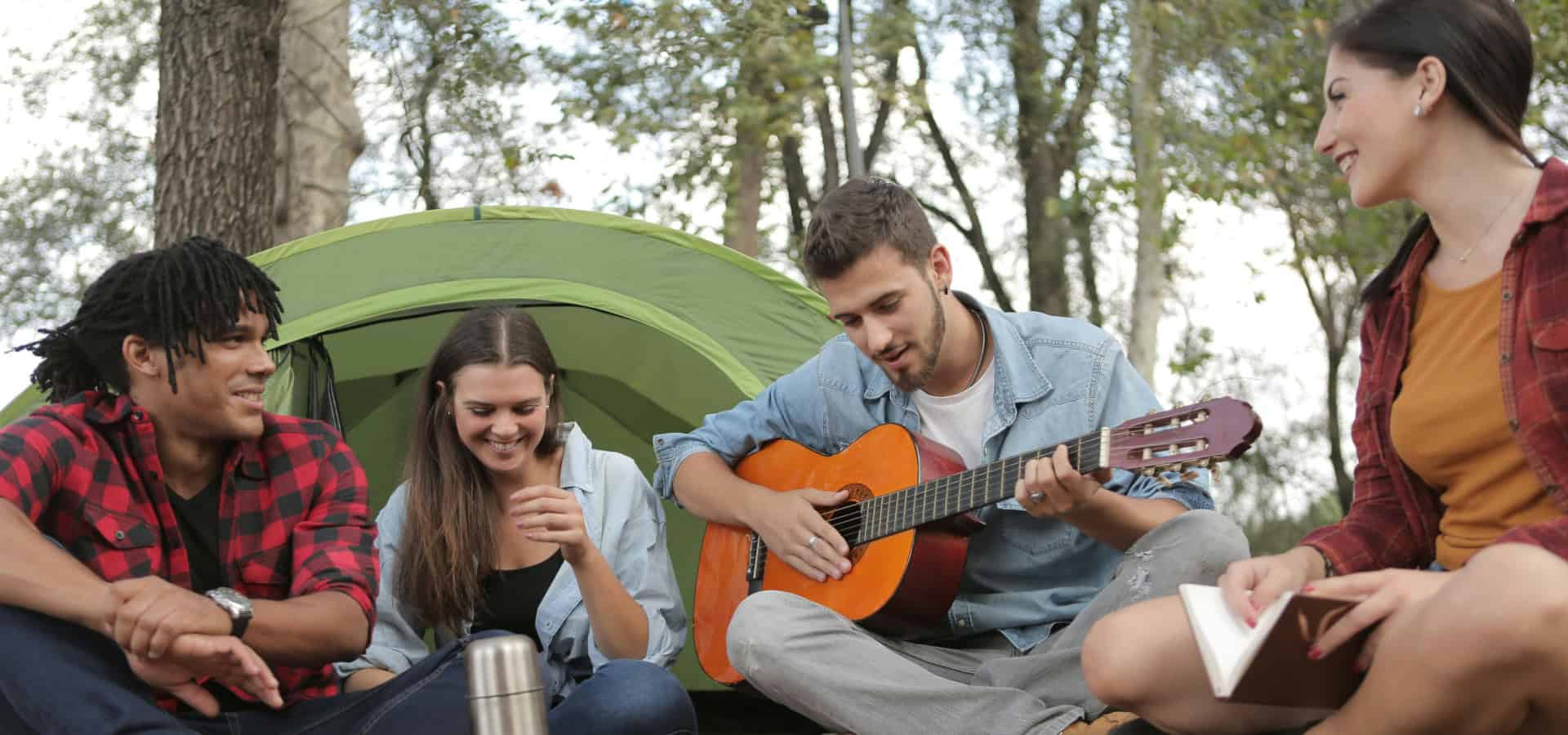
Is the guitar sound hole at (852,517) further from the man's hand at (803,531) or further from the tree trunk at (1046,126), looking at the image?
the tree trunk at (1046,126)

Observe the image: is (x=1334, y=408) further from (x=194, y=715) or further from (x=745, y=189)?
(x=194, y=715)

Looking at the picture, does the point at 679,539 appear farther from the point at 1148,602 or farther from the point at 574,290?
the point at 1148,602

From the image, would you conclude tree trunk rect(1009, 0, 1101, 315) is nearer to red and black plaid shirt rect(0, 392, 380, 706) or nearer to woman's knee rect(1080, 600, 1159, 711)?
red and black plaid shirt rect(0, 392, 380, 706)

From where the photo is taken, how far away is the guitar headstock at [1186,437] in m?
2.18

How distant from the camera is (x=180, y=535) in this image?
2.52 m

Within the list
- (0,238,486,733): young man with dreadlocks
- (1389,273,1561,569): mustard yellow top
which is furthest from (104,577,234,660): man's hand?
(1389,273,1561,569): mustard yellow top

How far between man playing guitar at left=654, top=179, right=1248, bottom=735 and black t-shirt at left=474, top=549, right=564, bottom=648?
1.27 feet

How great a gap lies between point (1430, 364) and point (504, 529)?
2058mm

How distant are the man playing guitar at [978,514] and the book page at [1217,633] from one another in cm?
58

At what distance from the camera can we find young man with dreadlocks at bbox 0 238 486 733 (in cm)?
215

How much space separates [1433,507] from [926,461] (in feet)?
3.20

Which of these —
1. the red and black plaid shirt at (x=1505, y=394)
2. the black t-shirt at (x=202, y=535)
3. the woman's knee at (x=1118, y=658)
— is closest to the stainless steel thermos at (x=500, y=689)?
the woman's knee at (x=1118, y=658)

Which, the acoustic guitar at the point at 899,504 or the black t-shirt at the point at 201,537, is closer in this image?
the acoustic guitar at the point at 899,504

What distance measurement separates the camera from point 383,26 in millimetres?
11508
